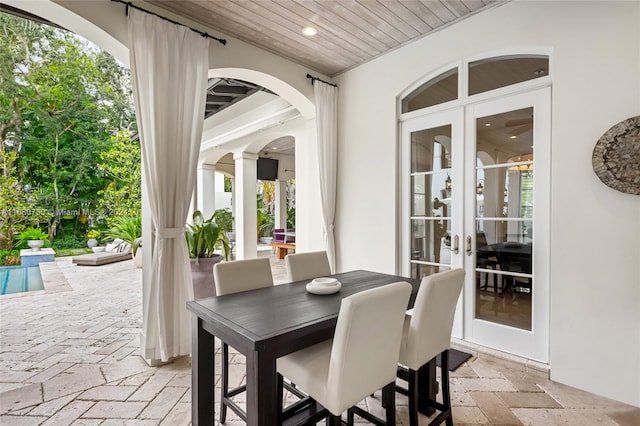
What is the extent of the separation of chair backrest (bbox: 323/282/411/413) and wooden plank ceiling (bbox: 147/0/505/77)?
254 centimetres

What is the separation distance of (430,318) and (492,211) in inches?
64.8

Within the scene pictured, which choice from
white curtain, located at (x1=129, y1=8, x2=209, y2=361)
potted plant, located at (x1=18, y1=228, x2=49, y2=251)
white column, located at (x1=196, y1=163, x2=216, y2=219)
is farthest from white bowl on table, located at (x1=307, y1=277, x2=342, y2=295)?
potted plant, located at (x1=18, y1=228, x2=49, y2=251)

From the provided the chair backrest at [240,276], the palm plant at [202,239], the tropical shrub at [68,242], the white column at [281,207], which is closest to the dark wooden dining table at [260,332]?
the chair backrest at [240,276]

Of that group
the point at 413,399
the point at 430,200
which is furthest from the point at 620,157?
the point at 413,399

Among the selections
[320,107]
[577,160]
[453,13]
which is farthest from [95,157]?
[577,160]

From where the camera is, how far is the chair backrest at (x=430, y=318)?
1733 mm

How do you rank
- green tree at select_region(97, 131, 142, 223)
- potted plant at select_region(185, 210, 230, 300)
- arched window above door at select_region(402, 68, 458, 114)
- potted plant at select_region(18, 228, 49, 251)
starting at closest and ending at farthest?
1. arched window above door at select_region(402, 68, 458, 114)
2. potted plant at select_region(185, 210, 230, 300)
3. potted plant at select_region(18, 228, 49, 251)
4. green tree at select_region(97, 131, 142, 223)

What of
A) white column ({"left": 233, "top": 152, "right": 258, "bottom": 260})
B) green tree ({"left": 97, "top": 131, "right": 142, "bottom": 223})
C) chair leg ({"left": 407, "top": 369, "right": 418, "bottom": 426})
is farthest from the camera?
green tree ({"left": 97, "top": 131, "right": 142, "bottom": 223})

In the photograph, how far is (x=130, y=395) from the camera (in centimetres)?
225

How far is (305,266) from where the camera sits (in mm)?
2727

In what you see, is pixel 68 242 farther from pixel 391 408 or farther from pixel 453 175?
pixel 391 408

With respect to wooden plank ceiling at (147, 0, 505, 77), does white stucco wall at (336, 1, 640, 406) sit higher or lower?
lower

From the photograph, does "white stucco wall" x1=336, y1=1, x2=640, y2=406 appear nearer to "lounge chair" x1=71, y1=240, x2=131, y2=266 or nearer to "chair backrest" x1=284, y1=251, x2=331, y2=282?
"chair backrest" x1=284, y1=251, x2=331, y2=282

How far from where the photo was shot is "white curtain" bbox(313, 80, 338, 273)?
164 inches
